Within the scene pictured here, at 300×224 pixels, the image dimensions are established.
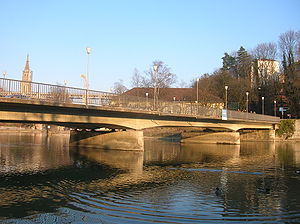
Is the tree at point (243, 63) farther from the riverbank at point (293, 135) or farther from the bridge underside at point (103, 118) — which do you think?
the bridge underside at point (103, 118)

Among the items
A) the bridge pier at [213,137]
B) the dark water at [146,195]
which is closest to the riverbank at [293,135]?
the bridge pier at [213,137]

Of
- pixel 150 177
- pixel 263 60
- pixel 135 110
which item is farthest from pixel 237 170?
pixel 263 60

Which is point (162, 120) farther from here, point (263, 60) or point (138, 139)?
point (263, 60)

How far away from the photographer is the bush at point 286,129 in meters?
70.1

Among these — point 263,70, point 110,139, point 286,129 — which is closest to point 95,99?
point 110,139

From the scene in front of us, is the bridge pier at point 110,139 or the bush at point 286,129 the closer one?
the bridge pier at point 110,139

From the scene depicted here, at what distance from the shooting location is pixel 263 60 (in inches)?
3627

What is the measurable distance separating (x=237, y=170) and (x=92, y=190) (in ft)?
40.0

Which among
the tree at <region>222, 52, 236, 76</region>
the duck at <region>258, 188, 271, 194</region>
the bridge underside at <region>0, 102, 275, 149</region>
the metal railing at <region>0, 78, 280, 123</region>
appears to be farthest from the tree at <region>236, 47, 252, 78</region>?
the duck at <region>258, 188, 271, 194</region>

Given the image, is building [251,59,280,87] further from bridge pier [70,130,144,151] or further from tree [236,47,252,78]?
bridge pier [70,130,144,151]

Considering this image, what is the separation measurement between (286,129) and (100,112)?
5115 cm

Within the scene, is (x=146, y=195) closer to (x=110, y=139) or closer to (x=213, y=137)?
(x=110, y=139)

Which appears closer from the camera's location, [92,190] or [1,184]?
[92,190]

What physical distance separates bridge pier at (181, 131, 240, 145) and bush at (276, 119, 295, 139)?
1787 cm
